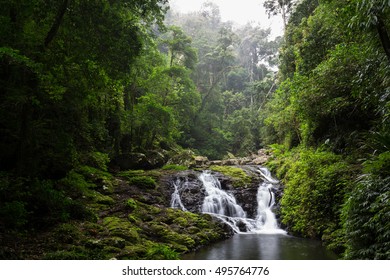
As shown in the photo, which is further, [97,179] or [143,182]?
[143,182]

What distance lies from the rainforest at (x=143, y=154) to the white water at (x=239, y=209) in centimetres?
8

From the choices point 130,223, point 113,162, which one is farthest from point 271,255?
point 113,162

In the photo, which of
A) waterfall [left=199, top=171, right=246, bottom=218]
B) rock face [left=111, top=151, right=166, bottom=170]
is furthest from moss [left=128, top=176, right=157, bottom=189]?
rock face [left=111, top=151, right=166, bottom=170]

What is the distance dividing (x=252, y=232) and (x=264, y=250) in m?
2.72

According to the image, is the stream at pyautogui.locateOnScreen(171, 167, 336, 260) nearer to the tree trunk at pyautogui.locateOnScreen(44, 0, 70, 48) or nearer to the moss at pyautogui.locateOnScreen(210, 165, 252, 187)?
the moss at pyautogui.locateOnScreen(210, 165, 252, 187)

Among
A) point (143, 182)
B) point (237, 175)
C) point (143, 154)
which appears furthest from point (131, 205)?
point (143, 154)

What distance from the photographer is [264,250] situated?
29.7ft

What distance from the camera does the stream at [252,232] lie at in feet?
27.7

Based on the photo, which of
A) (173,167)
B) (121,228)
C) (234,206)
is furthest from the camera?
(173,167)

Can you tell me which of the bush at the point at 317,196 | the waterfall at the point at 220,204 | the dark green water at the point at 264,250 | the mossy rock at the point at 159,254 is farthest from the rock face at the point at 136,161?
the mossy rock at the point at 159,254

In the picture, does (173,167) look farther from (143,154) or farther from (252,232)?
(252,232)

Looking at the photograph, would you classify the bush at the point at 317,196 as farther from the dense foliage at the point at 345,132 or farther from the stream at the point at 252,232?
the stream at the point at 252,232

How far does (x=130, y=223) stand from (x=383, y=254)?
6.90 meters

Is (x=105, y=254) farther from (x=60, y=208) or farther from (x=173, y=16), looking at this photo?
(x=173, y=16)
